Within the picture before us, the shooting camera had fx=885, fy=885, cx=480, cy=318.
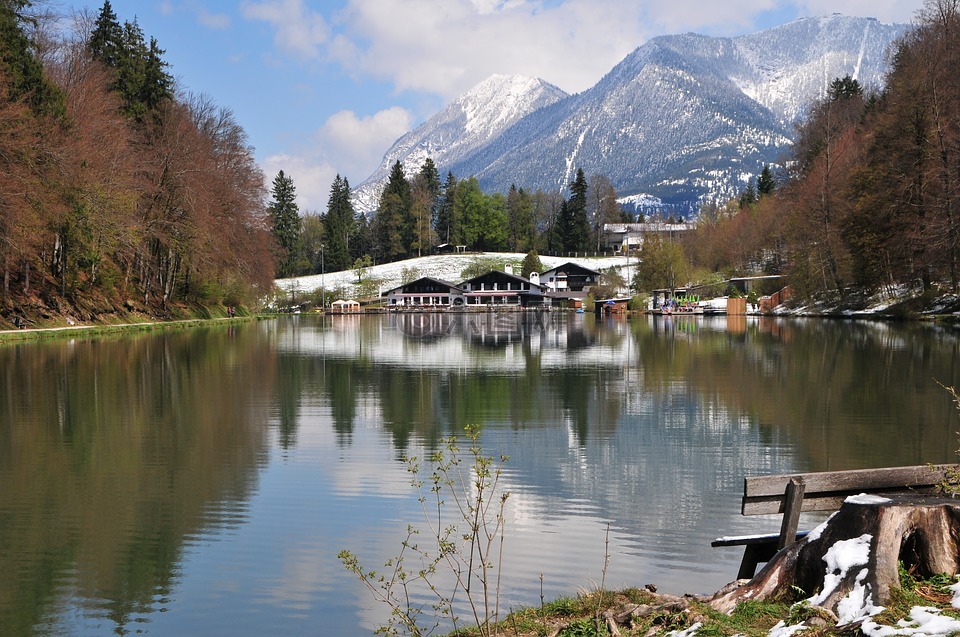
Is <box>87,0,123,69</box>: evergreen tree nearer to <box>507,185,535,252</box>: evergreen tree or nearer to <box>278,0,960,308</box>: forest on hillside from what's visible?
<box>278,0,960,308</box>: forest on hillside

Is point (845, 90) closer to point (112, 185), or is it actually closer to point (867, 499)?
point (112, 185)

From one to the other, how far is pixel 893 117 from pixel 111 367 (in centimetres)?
4441

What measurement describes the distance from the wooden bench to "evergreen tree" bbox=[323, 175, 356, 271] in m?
158

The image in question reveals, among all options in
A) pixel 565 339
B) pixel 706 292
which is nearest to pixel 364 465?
pixel 565 339

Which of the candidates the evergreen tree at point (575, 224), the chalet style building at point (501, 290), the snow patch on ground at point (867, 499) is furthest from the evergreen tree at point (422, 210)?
the snow patch on ground at point (867, 499)

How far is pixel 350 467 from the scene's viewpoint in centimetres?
1155

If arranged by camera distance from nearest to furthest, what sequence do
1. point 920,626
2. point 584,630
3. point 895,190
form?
point 920,626, point 584,630, point 895,190

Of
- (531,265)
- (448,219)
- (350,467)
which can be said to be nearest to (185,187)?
(350,467)

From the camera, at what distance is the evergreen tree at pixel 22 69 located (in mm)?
38062

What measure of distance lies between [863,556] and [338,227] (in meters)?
162

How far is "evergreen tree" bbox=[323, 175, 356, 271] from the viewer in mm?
161000

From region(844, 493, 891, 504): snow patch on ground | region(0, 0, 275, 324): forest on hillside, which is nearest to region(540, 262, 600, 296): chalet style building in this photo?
region(0, 0, 275, 324): forest on hillside

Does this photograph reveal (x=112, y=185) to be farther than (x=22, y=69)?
Yes

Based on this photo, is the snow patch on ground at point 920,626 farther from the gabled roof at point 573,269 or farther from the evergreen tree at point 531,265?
the evergreen tree at point 531,265
